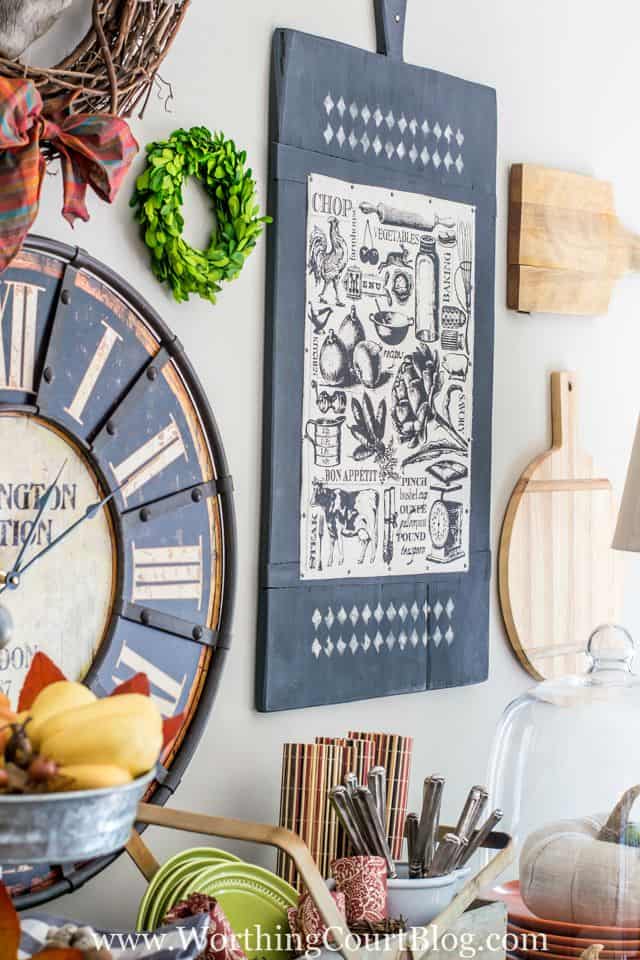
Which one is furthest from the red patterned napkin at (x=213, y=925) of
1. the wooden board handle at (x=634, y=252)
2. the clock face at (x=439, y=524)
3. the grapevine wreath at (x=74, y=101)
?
the wooden board handle at (x=634, y=252)

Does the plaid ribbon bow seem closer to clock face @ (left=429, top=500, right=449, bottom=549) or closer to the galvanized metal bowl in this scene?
the galvanized metal bowl

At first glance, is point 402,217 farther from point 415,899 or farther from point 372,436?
point 415,899

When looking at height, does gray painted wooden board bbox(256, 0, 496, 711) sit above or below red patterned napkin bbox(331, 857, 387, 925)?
above

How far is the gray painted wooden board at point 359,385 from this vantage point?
167 centimetres

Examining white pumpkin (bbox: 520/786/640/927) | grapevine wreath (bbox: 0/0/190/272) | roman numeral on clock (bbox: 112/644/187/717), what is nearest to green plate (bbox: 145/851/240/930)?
roman numeral on clock (bbox: 112/644/187/717)

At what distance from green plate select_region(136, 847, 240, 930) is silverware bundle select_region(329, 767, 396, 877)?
0.14 metres

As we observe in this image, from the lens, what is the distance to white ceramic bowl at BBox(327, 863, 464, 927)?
4.58ft

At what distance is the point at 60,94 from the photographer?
3.87 ft

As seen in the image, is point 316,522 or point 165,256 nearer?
point 165,256

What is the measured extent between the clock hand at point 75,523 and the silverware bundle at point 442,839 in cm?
53

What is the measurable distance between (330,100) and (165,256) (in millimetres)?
397

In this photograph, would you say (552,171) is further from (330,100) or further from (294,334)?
(294,334)

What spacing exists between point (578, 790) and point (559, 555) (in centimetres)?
58

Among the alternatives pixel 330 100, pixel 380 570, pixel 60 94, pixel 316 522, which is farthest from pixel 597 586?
pixel 60 94
